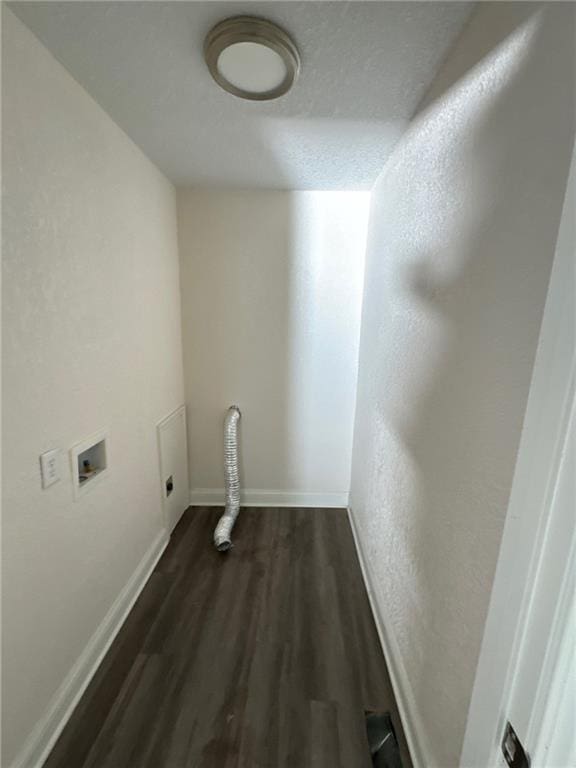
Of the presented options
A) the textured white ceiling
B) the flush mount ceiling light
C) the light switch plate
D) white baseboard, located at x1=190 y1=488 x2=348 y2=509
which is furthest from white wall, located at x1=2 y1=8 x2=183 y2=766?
white baseboard, located at x1=190 y1=488 x2=348 y2=509

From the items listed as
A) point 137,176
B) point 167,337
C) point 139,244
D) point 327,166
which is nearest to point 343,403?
point 167,337

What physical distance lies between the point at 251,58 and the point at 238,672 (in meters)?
2.30

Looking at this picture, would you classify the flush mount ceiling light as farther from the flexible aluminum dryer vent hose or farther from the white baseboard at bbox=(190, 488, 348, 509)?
the white baseboard at bbox=(190, 488, 348, 509)

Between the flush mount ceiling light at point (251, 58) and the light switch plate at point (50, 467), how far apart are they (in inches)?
55.1

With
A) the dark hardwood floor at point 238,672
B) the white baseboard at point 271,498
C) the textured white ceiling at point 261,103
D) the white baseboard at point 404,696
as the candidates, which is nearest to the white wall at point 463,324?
the white baseboard at point 404,696

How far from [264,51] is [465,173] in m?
0.73

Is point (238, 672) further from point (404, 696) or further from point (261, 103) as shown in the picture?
point (261, 103)

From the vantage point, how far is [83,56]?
1.07m

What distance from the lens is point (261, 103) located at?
4.18ft

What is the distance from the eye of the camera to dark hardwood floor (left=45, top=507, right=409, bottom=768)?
1119mm

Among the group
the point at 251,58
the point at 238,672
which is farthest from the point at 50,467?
the point at 251,58

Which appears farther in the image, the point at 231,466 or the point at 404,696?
the point at 231,466

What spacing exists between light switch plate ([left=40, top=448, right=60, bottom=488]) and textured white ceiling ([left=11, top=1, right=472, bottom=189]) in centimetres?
132

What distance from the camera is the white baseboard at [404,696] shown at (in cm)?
104
